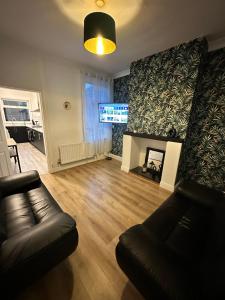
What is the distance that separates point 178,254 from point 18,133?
24.5 feet

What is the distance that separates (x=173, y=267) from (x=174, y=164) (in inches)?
77.1

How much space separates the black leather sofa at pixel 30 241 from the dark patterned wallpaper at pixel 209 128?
2554 millimetres

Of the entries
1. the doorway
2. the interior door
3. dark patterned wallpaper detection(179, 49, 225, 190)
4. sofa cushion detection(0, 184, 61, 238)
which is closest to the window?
the doorway

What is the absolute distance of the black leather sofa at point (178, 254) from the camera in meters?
0.66

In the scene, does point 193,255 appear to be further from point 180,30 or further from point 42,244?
point 180,30

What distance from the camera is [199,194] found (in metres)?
1.55

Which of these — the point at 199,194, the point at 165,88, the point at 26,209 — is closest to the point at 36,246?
the point at 26,209

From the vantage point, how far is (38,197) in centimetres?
156

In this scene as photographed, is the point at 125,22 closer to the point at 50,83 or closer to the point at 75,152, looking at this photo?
the point at 50,83

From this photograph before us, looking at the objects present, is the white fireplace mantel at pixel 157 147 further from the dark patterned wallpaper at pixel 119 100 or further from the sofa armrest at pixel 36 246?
the sofa armrest at pixel 36 246

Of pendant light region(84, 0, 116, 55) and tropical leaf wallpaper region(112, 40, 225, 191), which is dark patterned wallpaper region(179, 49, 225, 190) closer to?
tropical leaf wallpaper region(112, 40, 225, 191)

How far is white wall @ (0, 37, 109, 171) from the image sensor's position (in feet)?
7.74

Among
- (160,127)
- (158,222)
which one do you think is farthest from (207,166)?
(158,222)

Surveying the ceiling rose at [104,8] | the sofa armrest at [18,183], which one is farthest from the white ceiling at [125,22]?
the sofa armrest at [18,183]
